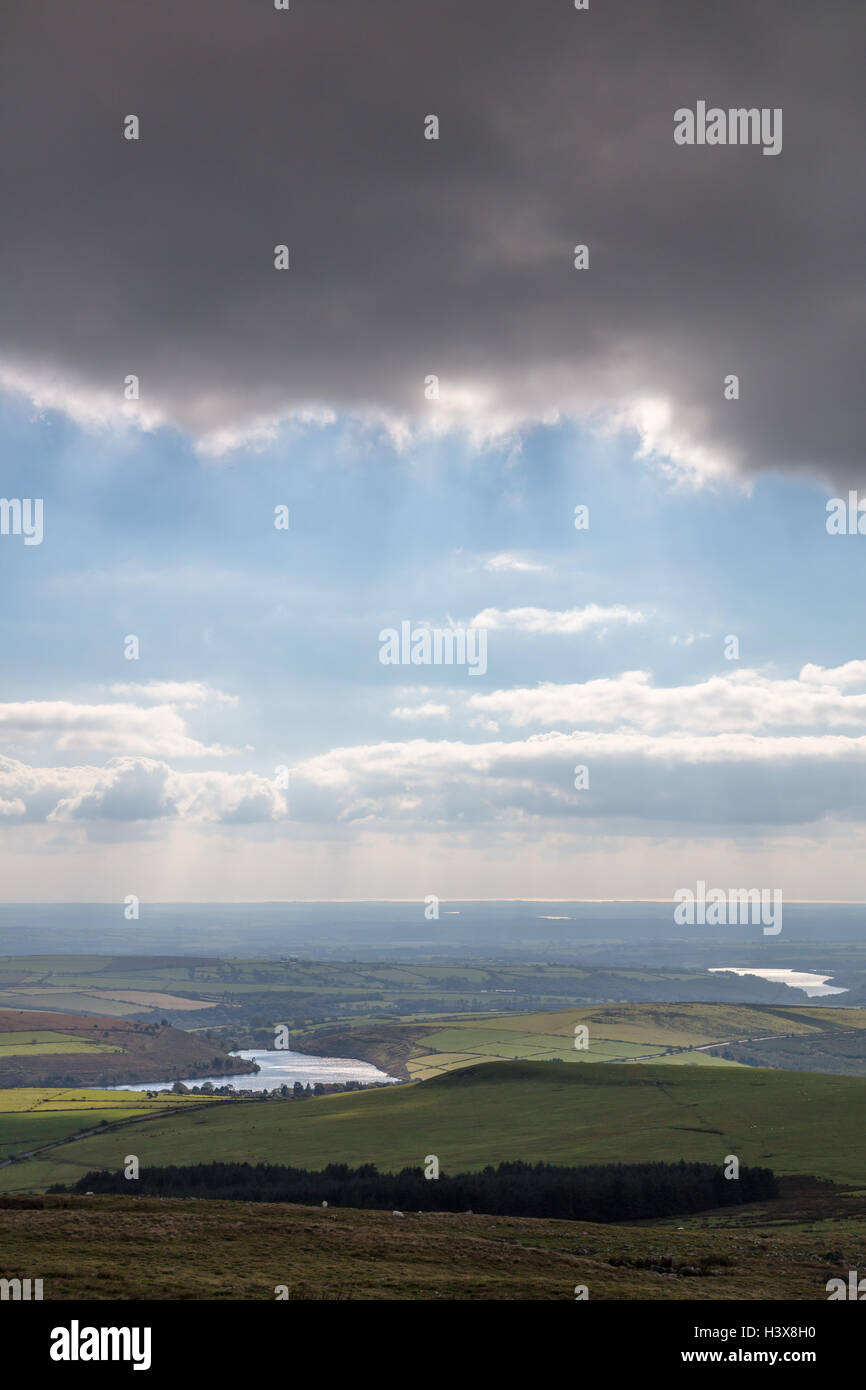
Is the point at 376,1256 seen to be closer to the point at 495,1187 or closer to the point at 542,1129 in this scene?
the point at 495,1187

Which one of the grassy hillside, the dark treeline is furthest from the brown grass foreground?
the grassy hillside

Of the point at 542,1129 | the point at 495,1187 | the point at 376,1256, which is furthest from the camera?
the point at 542,1129

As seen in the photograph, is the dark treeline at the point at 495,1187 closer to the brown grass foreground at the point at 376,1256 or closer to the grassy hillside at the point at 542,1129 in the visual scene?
the grassy hillside at the point at 542,1129

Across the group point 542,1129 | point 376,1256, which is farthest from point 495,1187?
point 376,1256

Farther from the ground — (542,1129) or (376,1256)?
(376,1256)

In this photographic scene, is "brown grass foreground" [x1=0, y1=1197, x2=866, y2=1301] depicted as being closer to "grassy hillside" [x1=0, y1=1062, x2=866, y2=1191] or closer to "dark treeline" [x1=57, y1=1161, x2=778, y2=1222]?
"dark treeline" [x1=57, y1=1161, x2=778, y2=1222]
